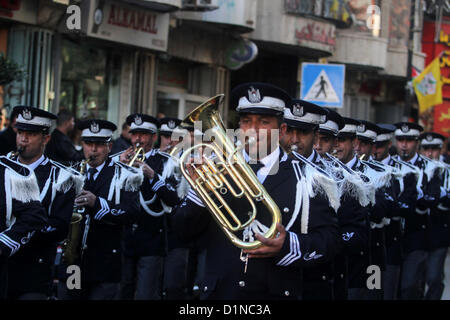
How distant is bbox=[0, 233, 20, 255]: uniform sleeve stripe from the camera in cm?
613

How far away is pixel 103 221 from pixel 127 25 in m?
8.50

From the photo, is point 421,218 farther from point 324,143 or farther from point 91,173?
point 91,173

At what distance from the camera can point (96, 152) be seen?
8.73m

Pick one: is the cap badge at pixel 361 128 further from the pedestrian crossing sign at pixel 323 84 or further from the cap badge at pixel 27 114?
the pedestrian crossing sign at pixel 323 84

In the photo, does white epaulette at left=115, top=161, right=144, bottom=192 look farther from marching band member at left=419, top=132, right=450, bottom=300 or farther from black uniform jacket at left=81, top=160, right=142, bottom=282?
marching band member at left=419, top=132, right=450, bottom=300

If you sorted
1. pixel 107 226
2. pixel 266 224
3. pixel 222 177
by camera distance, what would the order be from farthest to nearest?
pixel 107 226 < pixel 266 224 < pixel 222 177

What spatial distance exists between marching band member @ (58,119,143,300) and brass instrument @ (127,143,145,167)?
2.10 ft

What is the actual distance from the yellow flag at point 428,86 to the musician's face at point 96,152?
43.4ft

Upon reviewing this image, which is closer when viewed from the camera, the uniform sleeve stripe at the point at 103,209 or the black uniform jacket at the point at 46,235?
the black uniform jacket at the point at 46,235

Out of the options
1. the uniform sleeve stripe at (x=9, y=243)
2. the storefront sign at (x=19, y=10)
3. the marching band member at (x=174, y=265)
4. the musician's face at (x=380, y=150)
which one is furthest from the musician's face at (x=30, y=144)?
the storefront sign at (x=19, y=10)

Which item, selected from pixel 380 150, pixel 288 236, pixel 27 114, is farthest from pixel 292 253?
pixel 380 150

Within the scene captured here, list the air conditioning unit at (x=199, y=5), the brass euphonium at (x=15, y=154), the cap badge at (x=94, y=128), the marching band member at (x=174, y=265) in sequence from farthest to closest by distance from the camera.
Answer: the air conditioning unit at (x=199, y=5) → the marching band member at (x=174, y=265) → the cap badge at (x=94, y=128) → the brass euphonium at (x=15, y=154)

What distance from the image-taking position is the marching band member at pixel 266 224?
203 inches
